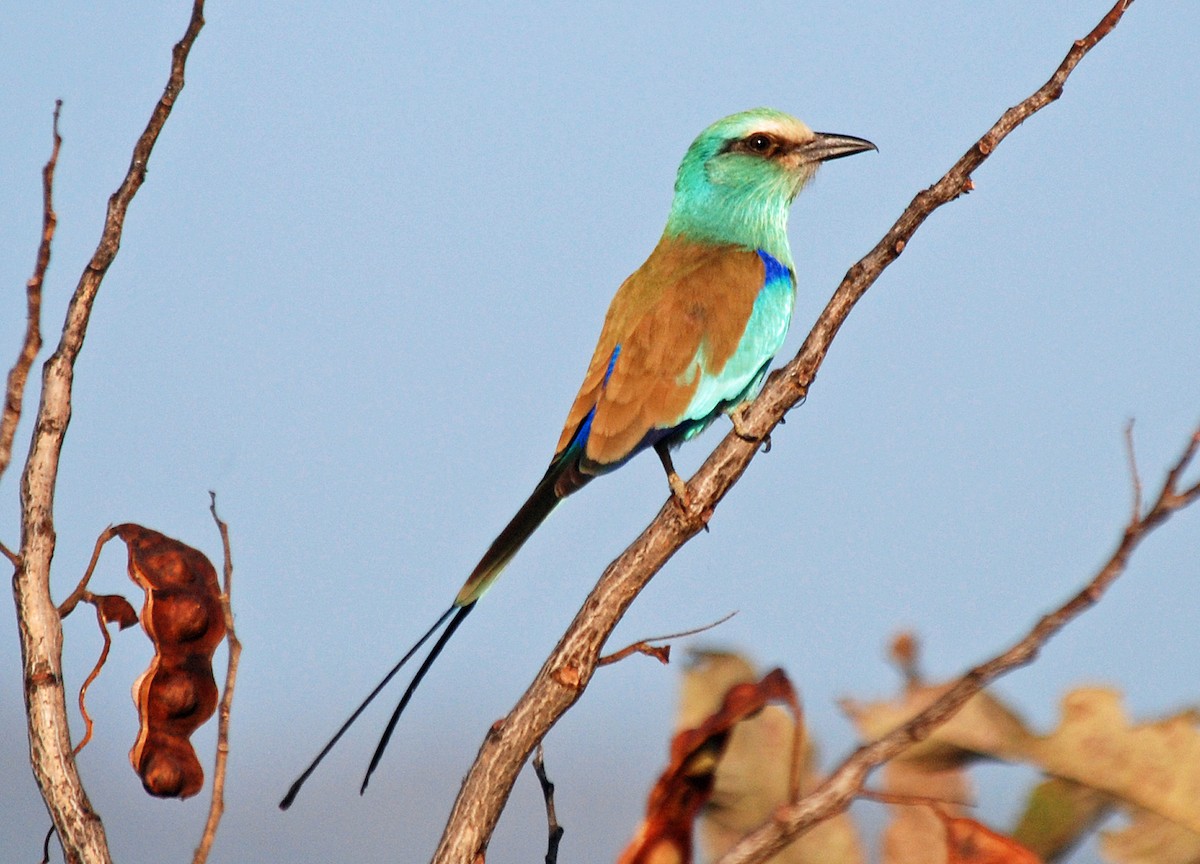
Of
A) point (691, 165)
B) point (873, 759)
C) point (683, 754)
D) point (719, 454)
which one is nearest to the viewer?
point (873, 759)

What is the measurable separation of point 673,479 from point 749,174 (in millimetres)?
1577

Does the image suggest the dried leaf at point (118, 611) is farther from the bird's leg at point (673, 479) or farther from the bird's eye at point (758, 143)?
the bird's eye at point (758, 143)

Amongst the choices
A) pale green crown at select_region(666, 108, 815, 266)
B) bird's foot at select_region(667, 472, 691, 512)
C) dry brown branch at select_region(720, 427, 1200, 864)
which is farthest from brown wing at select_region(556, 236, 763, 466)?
dry brown branch at select_region(720, 427, 1200, 864)

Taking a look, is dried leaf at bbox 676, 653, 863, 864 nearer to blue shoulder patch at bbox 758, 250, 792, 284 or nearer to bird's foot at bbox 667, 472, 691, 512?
bird's foot at bbox 667, 472, 691, 512

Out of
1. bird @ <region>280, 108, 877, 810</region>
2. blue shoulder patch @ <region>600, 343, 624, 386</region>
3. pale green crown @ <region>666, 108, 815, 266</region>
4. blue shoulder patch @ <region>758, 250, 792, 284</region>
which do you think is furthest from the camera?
pale green crown @ <region>666, 108, 815, 266</region>

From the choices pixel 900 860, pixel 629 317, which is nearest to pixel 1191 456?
pixel 900 860

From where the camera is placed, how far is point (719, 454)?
223cm

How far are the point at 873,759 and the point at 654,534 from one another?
0.69 m

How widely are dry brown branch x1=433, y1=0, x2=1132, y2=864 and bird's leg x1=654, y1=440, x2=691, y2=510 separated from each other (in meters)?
0.01

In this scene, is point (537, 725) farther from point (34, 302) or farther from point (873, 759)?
point (34, 302)

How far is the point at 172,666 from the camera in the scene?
2.01m

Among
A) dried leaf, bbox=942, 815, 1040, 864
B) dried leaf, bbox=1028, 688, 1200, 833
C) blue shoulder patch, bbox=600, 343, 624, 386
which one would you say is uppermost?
blue shoulder patch, bbox=600, 343, 624, 386

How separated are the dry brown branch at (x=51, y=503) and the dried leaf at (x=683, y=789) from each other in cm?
83

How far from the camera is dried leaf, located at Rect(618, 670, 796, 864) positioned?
5.23 feet
